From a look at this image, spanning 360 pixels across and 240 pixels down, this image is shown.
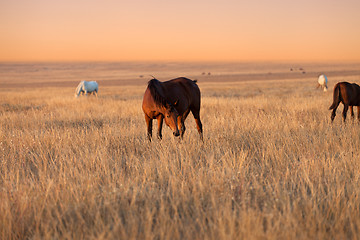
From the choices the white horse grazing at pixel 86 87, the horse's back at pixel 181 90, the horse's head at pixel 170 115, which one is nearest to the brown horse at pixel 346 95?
the horse's back at pixel 181 90

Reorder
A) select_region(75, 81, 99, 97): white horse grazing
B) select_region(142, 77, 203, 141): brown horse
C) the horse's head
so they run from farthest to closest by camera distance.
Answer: select_region(75, 81, 99, 97): white horse grazing
select_region(142, 77, 203, 141): brown horse
the horse's head

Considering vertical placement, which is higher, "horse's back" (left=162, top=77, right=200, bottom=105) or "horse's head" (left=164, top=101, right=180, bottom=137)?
"horse's back" (left=162, top=77, right=200, bottom=105)

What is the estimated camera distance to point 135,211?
307 centimetres

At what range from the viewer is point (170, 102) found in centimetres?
612

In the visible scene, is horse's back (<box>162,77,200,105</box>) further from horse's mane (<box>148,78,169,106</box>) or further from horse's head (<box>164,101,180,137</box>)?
horse's head (<box>164,101,180,137</box>)

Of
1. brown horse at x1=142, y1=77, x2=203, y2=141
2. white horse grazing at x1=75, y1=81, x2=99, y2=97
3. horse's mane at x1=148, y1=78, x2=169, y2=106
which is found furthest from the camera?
white horse grazing at x1=75, y1=81, x2=99, y2=97

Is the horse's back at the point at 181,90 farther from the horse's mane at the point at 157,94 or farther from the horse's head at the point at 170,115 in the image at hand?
the horse's head at the point at 170,115

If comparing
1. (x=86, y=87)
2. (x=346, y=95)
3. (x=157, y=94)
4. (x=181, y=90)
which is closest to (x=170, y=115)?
(x=157, y=94)

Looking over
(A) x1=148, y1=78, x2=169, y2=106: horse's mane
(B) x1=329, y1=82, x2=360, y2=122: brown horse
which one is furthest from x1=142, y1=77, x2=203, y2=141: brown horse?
(B) x1=329, y1=82, x2=360, y2=122: brown horse

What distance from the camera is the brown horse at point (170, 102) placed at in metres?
5.54

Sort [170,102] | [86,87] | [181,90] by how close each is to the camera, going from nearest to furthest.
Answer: [170,102], [181,90], [86,87]

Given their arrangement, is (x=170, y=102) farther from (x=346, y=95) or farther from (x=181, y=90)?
(x=346, y=95)

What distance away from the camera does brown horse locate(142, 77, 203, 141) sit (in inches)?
218

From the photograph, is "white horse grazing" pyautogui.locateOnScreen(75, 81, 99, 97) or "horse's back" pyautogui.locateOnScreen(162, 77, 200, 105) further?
"white horse grazing" pyautogui.locateOnScreen(75, 81, 99, 97)
